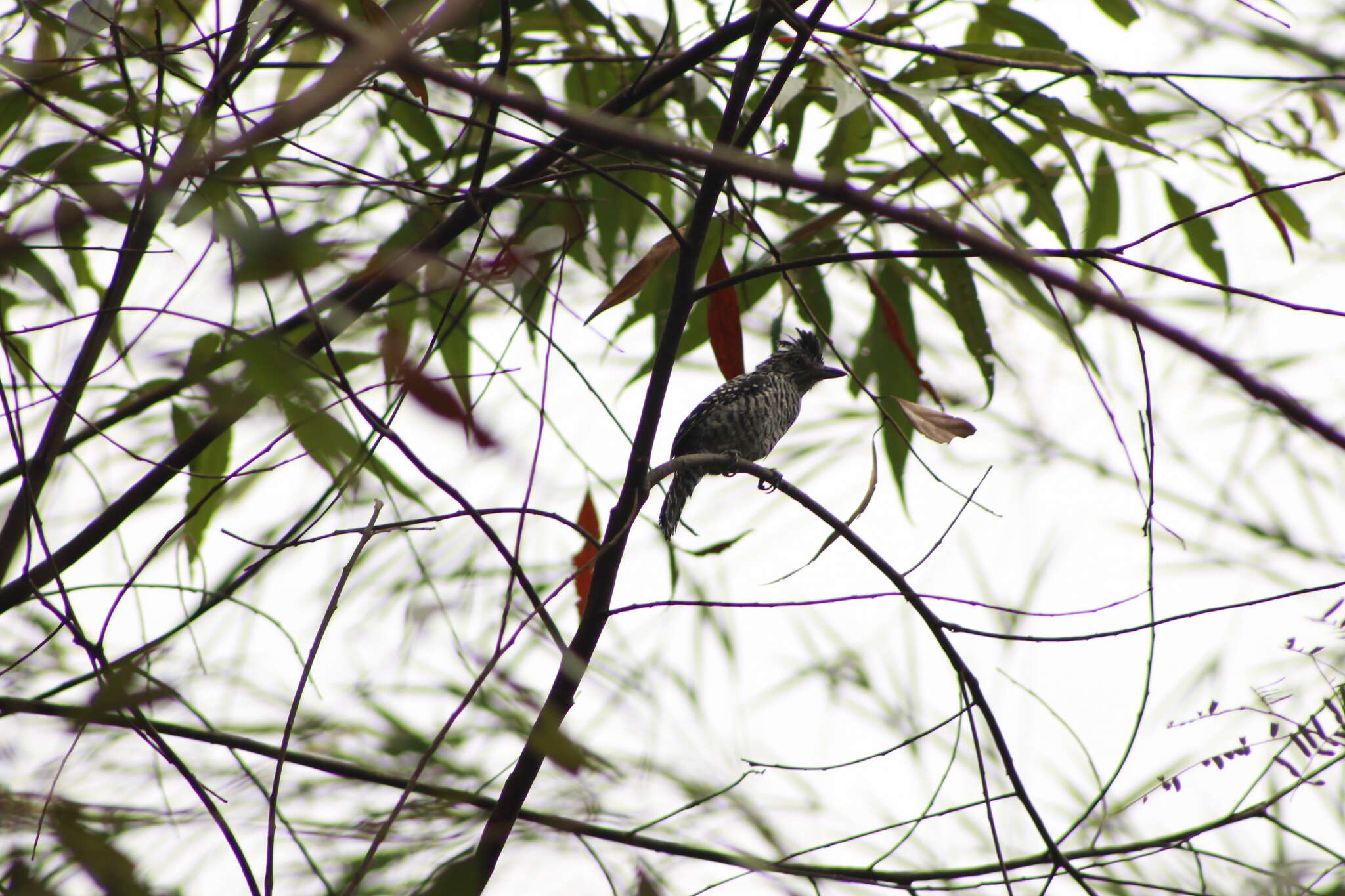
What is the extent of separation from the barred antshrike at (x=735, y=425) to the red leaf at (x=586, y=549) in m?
1.37

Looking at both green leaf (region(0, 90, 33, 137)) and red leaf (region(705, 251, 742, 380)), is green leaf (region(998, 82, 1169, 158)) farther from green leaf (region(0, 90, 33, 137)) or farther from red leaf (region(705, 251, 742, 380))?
green leaf (region(0, 90, 33, 137))

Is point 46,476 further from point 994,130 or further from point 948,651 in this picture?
point 994,130

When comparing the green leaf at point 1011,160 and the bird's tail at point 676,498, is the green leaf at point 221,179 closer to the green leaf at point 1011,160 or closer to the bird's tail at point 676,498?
the green leaf at point 1011,160

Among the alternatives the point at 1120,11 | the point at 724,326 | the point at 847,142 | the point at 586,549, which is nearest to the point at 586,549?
the point at 586,549

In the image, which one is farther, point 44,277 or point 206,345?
point 44,277

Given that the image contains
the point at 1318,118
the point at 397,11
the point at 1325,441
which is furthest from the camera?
the point at 1318,118

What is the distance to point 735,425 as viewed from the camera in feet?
13.6

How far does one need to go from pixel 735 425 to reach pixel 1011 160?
5.79 ft

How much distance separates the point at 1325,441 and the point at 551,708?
1.14 meters

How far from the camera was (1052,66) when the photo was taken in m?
2.03

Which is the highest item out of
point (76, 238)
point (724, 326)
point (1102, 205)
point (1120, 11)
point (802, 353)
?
point (802, 353)

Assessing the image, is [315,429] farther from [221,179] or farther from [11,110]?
[11,110]

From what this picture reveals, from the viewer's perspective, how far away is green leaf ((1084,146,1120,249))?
10.9 feet

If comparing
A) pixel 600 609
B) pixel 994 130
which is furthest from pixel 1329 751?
pixel 994 130
